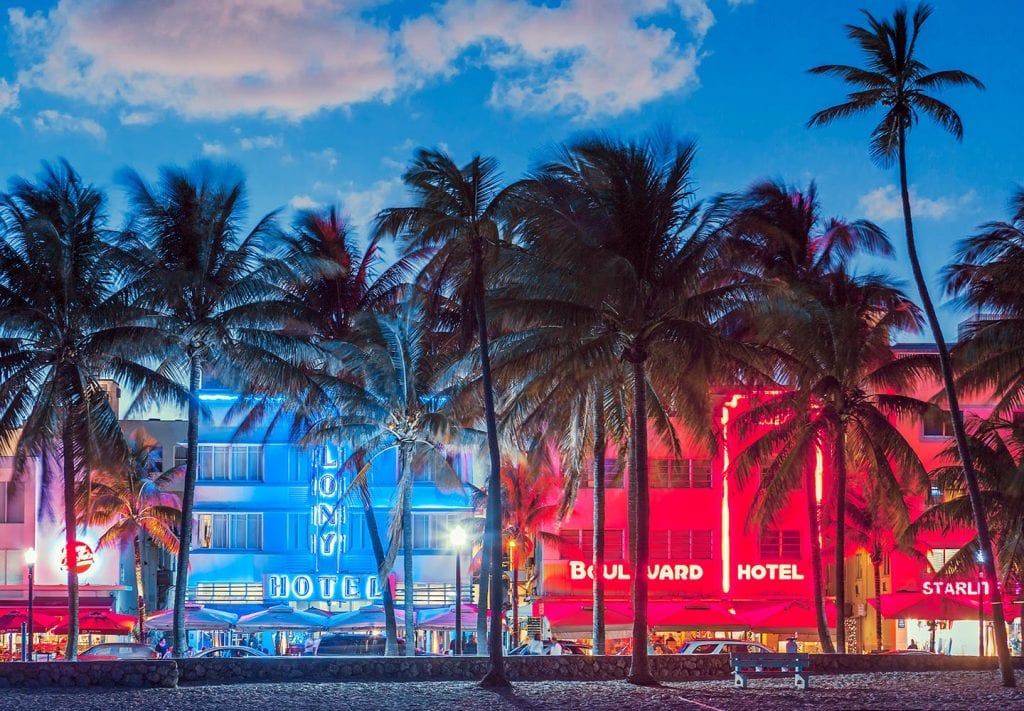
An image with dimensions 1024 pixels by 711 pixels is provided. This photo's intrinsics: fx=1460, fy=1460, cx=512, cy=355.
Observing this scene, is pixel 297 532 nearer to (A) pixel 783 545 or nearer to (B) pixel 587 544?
(B) pixel 587 544

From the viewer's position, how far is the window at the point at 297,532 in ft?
191

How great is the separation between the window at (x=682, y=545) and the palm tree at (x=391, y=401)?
12.4m

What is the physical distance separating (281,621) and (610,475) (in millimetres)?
14173

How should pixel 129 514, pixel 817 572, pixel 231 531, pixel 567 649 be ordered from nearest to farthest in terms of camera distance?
pixel 817 572, pixel 567 649, pixel 231 531, pixel 129 514

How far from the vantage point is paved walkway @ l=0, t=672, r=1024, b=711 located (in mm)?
24594

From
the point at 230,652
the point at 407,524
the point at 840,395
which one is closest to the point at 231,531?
the point at 407,524

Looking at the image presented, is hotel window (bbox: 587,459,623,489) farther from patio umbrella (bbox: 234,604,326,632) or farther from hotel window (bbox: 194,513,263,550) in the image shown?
hotel window (bbox: 194,513,263,550)

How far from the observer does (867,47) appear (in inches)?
1169

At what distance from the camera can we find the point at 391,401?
4469 centimetres

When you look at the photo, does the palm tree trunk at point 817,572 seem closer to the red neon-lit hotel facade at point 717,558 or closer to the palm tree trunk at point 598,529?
the palm tree trunk at point 598,529

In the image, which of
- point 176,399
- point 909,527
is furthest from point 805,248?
point 176,399

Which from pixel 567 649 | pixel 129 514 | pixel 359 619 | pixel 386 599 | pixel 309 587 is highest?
pixel 129 514

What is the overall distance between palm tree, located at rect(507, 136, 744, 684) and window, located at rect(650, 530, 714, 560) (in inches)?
925

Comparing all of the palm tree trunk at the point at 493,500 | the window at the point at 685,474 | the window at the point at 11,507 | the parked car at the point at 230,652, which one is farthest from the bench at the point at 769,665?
the window at the point at 11,507
